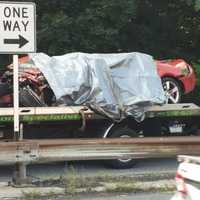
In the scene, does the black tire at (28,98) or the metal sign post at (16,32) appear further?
the black tire at (28,98)

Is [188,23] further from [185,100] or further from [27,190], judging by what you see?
[27,190]

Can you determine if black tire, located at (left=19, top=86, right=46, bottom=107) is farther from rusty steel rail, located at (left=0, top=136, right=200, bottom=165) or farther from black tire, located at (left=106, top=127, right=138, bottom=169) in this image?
black tire, located at (left=106, top=127, right=138, bottom=169)

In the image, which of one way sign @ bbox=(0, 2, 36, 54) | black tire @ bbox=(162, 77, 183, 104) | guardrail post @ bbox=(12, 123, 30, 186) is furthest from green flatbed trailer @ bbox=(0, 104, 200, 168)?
one way sign @ bbox=(0, 2, 36, 54)

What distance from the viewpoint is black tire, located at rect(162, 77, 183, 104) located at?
1459 cm

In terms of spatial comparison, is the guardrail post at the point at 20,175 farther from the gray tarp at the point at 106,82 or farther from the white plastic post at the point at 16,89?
the gray tarp at the point at 106,82

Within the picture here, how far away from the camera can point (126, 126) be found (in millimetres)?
13852

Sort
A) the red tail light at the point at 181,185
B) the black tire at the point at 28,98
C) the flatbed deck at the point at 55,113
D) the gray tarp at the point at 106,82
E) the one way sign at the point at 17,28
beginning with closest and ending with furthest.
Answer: the red tail light at the point at 181,185
the one way sign at the point at 17,28
the flatbed deck at the point at 55,113
the black tire at the point at 28,98
the gray tarp at the point at 106,82

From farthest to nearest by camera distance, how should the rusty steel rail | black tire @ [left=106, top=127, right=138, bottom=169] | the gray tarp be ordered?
black tire @ [left=106, top=127, right=138, bottom=169]
the gray tarp
the rusty steel rail

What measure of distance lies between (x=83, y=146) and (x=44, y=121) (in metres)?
1.48

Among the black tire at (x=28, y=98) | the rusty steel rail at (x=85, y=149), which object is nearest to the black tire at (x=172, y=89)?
the rusty steel rail at (x=85, y=149)

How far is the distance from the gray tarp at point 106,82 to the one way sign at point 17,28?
1861 mm

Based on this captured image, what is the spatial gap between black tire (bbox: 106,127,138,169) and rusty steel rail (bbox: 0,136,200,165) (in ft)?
3.67

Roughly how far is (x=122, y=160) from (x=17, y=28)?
11.0ft

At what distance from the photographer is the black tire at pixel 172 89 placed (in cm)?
1459
